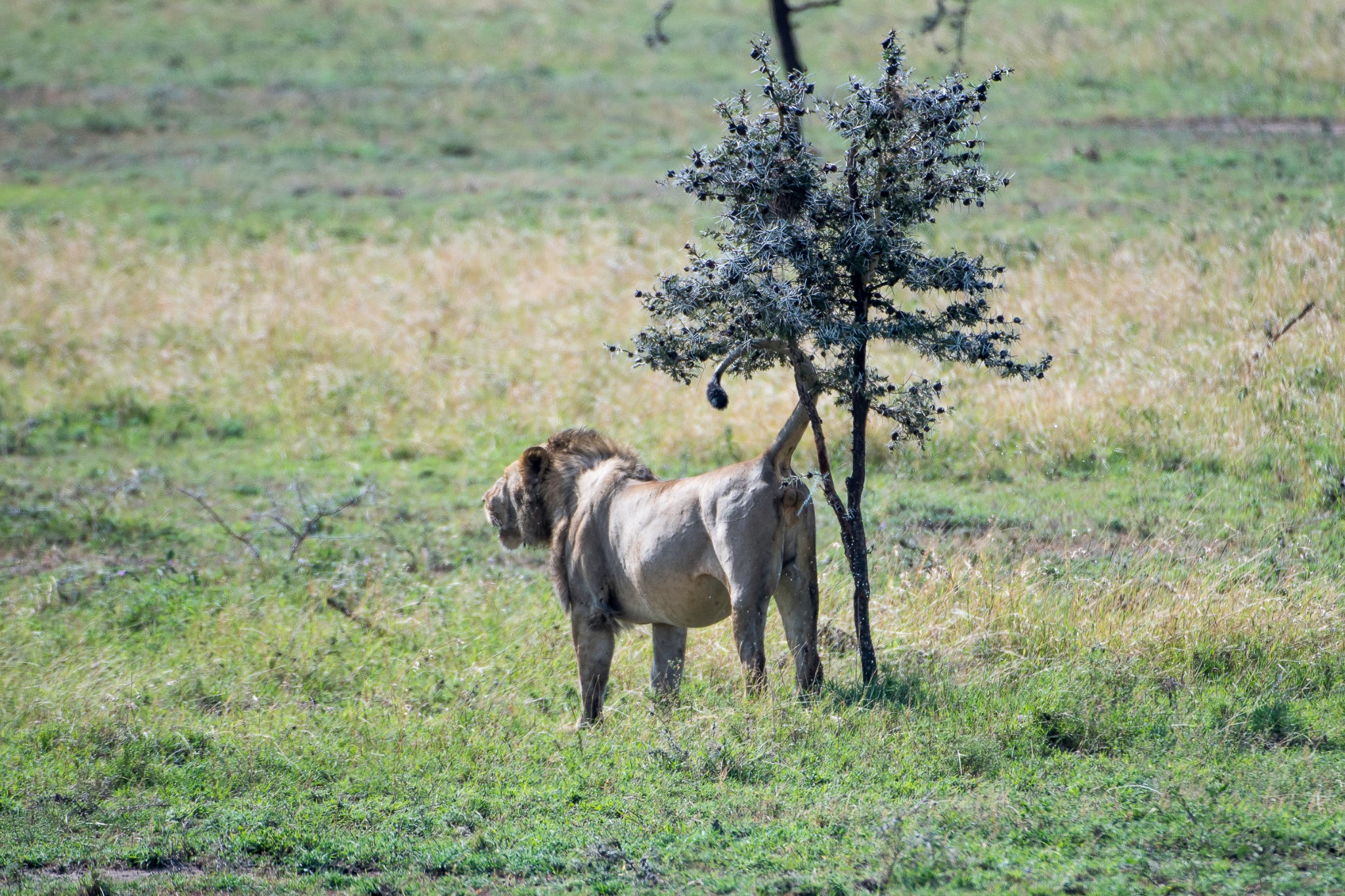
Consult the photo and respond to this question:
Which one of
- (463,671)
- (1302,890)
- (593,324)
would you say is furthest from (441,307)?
(1302,890)

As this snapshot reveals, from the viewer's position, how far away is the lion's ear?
848 centimetres

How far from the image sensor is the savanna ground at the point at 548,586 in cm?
609

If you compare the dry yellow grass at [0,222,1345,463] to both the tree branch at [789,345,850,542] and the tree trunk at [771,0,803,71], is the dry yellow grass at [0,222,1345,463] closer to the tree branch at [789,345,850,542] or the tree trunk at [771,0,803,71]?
the tree trunk at [771,0,803,71]

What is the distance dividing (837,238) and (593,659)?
9.42 feet

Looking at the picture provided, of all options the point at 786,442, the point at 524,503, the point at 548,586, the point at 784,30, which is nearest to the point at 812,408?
the point at 786,442

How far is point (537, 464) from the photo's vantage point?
8492mm

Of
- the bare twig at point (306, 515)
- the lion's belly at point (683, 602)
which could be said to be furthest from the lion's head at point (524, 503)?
the bare twig at point (306, 515)

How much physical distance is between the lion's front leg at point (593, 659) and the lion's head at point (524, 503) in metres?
0.86

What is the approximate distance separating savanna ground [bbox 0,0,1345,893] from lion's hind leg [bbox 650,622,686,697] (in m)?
0.16

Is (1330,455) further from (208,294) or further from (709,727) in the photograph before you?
(208,294)

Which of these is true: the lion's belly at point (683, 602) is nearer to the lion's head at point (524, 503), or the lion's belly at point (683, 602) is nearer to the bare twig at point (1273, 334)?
the lion's head at point (524, 503)

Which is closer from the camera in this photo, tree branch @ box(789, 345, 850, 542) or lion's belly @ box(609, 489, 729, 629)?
tree branch @ box(789, 345, 850, 542)

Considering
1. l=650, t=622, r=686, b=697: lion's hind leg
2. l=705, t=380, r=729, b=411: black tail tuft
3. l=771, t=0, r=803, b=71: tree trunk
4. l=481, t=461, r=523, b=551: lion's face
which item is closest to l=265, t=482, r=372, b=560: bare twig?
l=481, t=461, r=523, b=551: lion's face

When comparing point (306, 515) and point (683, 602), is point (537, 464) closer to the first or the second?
point (683, 602)
